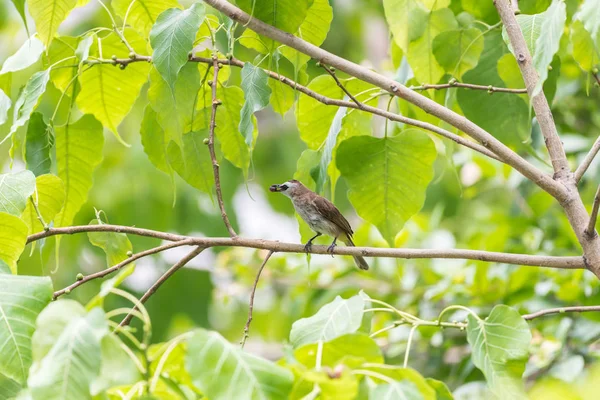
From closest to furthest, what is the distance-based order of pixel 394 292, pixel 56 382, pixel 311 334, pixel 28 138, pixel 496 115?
pixel 56 382 → pixel 311 334 → pixel 28 138 → pixel 496 115 → pixel 394 292

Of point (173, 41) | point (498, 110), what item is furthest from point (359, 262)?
point (173, 41)

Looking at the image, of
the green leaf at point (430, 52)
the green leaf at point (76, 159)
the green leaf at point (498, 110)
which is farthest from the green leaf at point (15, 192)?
the green leaf at point (498, 110)

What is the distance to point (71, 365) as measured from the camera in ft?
3.69

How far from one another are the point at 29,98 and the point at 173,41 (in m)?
0.48

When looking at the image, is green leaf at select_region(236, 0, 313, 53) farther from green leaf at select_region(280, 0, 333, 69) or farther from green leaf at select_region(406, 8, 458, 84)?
green leaf at select_region(406, 8, 458, 84)

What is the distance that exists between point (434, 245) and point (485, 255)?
2411mm

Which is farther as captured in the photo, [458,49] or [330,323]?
[458,49]

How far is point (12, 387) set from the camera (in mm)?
1597

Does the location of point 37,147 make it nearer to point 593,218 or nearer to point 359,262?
point 593,218

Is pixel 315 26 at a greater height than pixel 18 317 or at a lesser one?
greater

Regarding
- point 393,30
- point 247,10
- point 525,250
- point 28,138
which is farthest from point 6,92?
point 525,250

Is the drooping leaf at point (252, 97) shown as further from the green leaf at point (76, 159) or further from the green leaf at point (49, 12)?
the green leaf at point (76, 159)

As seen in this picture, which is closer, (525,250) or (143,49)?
(143,49)

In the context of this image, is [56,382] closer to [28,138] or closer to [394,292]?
[28,138]
